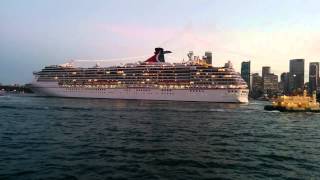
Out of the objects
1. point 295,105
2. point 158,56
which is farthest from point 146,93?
point 295,105

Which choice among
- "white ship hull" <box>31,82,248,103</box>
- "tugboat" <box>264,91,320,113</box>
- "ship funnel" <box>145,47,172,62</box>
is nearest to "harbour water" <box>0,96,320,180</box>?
"tugboat" <box>264,91,320,113</box>

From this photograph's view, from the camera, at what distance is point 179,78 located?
130m

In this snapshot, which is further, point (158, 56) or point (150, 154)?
point (158, 56)

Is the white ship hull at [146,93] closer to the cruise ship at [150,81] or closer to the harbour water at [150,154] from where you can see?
the cruise ship at [150,81]

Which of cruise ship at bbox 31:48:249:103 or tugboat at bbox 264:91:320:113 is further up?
cruise ship at bbox 31:48:249:103

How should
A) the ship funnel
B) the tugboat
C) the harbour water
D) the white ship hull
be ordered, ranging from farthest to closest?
the ship funnel → the white ship hull → the tugboat → the harbour water

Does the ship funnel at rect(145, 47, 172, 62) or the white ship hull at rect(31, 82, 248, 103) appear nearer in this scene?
the white ship hull at rect(31, 82, 248, 103)

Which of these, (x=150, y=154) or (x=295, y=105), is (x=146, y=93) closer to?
(x=295, y=105)

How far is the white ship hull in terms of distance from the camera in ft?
406

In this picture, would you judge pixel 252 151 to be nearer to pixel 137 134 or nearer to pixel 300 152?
pixel 300 152

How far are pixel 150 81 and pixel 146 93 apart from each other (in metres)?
4.39

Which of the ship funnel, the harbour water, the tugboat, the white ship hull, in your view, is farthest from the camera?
the ship funnel

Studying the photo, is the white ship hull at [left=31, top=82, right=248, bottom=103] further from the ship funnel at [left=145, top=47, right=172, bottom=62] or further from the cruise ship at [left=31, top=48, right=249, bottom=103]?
the ship funnel at [left=145, top=47, right=172, bottom=62]

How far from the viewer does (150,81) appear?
440 feet
